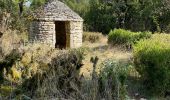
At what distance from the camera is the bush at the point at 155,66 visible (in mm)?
10789

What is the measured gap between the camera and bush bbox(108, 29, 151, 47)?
900 inches

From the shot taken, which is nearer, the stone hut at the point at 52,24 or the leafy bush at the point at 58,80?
the leafy bush at the point at 58,80

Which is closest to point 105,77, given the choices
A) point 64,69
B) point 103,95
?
point 103,95

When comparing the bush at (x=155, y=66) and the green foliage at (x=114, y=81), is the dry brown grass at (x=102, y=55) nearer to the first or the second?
the bush at (x=155, y=66)

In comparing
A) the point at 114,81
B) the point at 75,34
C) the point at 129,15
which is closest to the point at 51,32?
the point at 75,34

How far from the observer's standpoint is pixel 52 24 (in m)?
23.9

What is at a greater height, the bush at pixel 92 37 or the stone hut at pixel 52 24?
the stone hut at pixel 52 24

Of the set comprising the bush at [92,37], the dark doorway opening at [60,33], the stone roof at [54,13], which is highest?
the stone roof at [54,13]

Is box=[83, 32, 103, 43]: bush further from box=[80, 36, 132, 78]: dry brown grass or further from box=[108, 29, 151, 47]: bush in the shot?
box=[80, 36, 132, 78]: dry brown grass

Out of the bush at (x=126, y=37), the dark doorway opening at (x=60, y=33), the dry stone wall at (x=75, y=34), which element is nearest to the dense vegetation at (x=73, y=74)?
the bush at (x=126, y=37)

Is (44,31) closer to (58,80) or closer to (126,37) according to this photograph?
(126,37)

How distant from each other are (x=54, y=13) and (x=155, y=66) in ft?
45.7

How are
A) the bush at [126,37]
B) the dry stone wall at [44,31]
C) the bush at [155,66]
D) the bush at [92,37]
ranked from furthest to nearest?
the bush at [92,37]
the dry stone wall at [44,31]
the bush at [126,37]
the bush at [155,66]

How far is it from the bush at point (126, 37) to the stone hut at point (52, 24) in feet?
7.75
